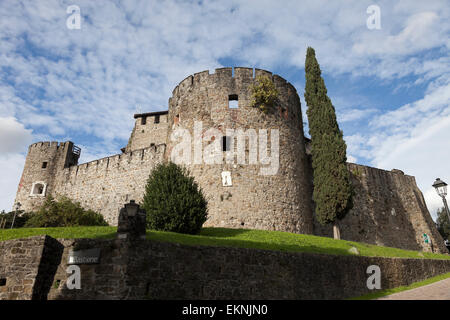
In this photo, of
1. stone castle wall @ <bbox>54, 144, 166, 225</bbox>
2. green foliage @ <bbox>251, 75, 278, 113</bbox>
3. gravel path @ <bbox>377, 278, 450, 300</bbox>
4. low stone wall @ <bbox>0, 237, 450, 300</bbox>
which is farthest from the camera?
stone castle wall @ <bbox>54, 144, 166, 225</bbox>

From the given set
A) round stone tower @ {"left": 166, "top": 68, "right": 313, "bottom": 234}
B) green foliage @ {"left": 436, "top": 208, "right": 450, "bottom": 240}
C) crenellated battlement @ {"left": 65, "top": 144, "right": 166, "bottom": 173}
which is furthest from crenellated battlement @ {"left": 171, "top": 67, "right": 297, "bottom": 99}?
green foliage @ {"left": 436, "top": 208, "right": 450, "bottom": 240}

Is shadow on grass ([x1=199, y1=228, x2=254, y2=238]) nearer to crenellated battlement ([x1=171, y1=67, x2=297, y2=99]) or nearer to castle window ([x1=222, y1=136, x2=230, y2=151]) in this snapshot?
castle window ([x1=222, y1=136, x2=230, y2=151])

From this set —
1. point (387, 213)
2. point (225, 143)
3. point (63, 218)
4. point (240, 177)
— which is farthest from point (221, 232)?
point (387, 213)

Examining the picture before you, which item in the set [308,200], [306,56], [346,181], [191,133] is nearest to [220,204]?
[191,133]

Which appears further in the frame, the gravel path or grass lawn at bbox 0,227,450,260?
the gravel path

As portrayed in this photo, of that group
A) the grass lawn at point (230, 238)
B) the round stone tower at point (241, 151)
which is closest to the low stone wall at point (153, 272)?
the grass lawn at point (230, 238)

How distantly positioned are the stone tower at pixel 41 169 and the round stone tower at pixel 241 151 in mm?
15114

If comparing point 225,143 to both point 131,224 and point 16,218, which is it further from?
point 16,218

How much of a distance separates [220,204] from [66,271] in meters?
9.35

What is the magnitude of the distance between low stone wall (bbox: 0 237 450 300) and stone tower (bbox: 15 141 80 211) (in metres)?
22.3

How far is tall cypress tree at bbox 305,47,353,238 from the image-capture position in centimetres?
1892
